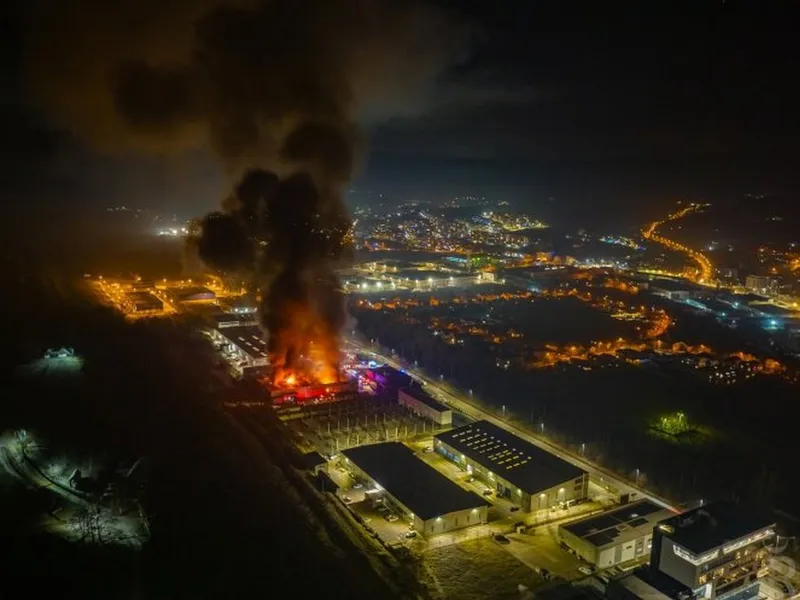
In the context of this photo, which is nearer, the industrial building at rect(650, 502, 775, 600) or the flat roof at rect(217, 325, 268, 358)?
the industrial building at rect(650, 502, 775, 600)

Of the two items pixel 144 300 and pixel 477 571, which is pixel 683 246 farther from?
pixel 477 571

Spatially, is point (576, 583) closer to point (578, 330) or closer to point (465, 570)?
point (465, 570)

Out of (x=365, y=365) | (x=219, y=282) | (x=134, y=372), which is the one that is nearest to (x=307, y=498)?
(x=365, y=365)

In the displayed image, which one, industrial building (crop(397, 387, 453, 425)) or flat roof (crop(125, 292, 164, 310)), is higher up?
flat roof (crop(125, 292, 164, 310))

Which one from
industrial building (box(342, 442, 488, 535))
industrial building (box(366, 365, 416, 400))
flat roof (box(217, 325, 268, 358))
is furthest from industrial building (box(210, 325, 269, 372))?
industrial building (box(342, 442, 488, 535))

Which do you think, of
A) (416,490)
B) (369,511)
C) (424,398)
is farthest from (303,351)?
(416,490)

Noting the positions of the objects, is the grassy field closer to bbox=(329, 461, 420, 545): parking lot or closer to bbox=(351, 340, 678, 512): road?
bbox=(329, 461, 420, 545): parking lot

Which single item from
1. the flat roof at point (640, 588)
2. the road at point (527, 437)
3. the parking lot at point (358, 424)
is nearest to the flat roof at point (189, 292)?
the road at point (527, 437)
